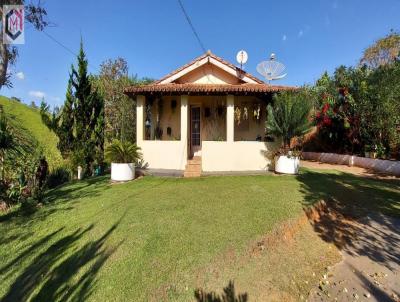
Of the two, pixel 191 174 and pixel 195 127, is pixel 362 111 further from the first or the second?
pixel 191 174

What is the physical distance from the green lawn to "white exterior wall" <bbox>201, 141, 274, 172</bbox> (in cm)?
304

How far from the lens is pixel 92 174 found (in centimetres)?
1384

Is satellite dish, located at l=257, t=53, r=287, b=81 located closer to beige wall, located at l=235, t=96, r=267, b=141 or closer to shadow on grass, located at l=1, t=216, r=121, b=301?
beige wall, located at l=235, t=96, r=267, b=141

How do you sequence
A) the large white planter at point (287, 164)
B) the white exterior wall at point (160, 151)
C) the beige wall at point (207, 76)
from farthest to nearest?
1. the beige wall at point (207, 76)
2. the white exterior wall at point (160, 151)
3. the large white planter at point (287, 164)

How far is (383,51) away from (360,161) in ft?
62.9

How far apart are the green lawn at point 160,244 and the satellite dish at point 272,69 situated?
7.96m

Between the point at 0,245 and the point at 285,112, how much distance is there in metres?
10.4

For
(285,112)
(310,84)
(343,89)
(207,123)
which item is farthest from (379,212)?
(310,84)

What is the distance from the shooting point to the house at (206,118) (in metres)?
12.1

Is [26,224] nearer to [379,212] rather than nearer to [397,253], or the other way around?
[397,253]

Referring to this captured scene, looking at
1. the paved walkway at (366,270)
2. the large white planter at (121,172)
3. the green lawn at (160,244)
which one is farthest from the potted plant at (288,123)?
the large white planter at (121,172)

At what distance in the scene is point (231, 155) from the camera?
1210 centimetres

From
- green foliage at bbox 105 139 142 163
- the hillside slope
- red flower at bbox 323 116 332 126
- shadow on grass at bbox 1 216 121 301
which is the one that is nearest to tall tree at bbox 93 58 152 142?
the hillside slope

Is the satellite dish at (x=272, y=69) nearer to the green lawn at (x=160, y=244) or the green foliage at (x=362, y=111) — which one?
the green foliage at (x=362, y=111)
